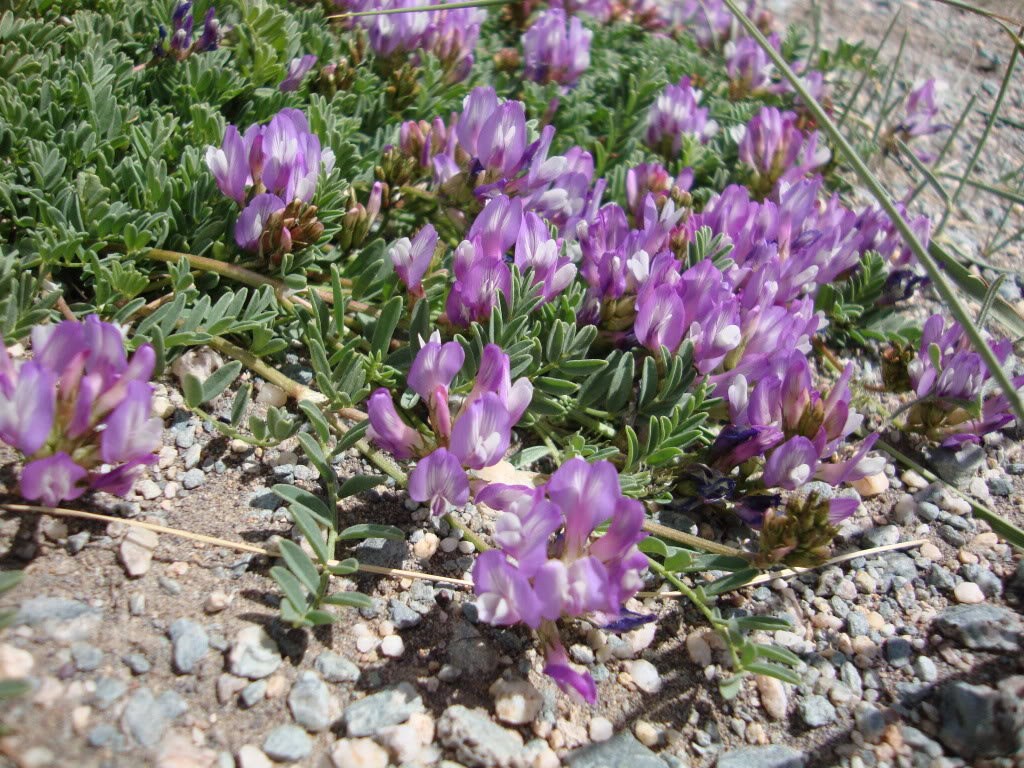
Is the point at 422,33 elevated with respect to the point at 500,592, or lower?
elevated

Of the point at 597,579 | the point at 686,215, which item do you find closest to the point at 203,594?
the point at 597,579

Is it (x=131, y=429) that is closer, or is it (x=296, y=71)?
(x=131, y=429)

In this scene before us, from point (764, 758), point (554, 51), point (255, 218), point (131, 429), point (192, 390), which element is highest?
point (554, 51)

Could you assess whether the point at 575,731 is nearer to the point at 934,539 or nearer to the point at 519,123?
the point at 934,539

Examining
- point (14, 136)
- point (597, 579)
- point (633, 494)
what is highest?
point (14, 136)

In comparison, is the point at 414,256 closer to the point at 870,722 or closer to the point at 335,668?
the point at 335,668

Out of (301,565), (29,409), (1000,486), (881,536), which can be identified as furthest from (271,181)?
(1000,486)

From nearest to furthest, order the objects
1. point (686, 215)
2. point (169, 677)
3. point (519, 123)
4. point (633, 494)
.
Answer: point (169, 677), point (633, 494), point (519, 123), point (686, 215)
